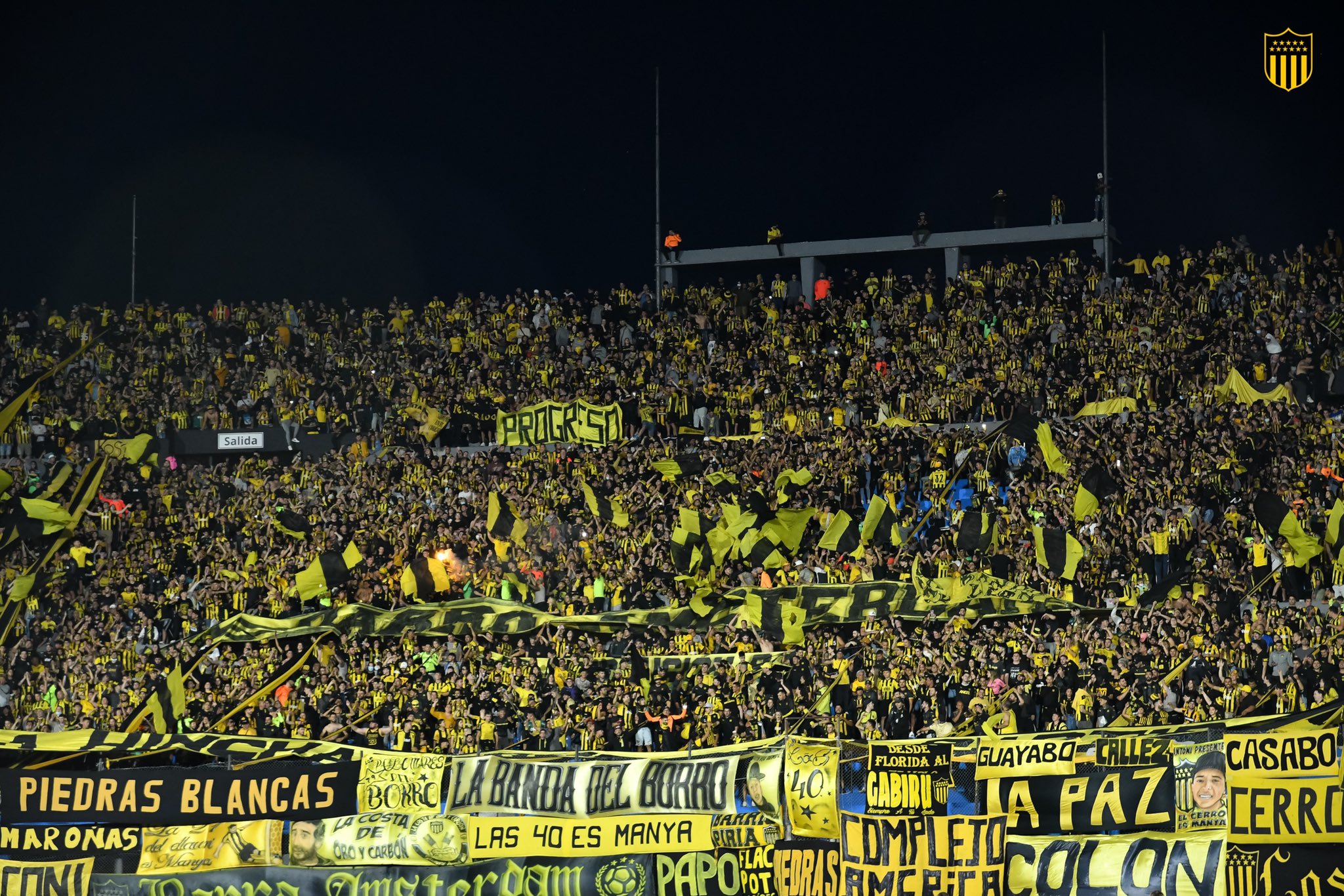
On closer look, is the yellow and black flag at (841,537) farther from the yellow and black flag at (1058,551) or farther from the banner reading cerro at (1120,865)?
the banner reading cerro at (1120,865)

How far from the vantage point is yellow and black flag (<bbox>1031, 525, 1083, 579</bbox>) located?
88.8 ft

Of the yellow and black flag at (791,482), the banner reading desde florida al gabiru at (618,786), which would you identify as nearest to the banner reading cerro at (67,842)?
the banner reading desde florida al gabiru at (618,786)

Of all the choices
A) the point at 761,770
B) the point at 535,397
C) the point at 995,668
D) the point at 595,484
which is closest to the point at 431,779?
the point at 761,770

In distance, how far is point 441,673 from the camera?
28078 millimetres

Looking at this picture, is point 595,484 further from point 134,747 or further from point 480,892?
point 480,892

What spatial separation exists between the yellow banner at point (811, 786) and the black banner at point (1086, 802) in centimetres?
142

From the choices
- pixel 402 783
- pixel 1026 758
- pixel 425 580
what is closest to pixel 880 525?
pixel 425 580

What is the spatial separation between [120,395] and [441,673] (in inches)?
640

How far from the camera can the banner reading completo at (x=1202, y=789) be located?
45.7 feet

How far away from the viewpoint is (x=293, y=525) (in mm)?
33719

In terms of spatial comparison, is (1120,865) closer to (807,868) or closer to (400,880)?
(807,868)

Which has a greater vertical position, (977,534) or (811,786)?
(977,534)

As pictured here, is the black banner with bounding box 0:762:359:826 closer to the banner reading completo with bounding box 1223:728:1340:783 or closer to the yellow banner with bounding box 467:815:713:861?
the yellow banner with bounding box 467:815:713:861

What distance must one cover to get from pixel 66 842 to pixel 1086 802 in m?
9.40
